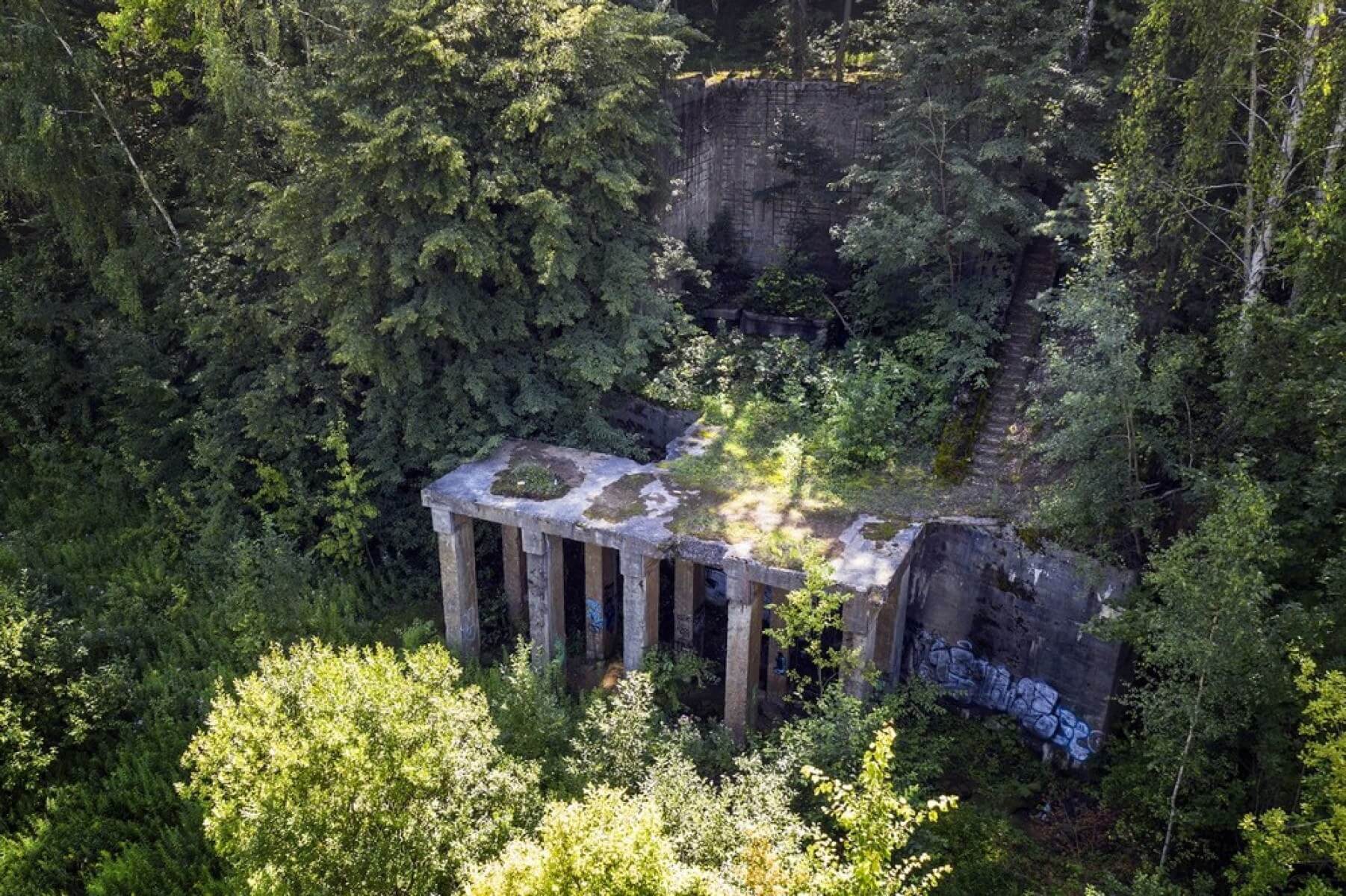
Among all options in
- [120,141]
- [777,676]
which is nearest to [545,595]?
[777,676]

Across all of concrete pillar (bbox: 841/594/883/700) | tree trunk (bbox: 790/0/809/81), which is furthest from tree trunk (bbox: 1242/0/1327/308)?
tree trunk (bbox: 790/0/809/81)

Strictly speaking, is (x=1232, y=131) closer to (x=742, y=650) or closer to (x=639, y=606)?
(x=742, y=650)

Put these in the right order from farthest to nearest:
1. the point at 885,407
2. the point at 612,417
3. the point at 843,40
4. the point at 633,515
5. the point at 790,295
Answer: the point at 843,40, the point at 790,295, the point at 612,417, the point at 885,407, the point at 633,515

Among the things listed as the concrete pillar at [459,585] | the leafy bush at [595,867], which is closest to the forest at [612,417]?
the leafy bush at [595,867]

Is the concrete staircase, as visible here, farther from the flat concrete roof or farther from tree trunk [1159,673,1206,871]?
tree trunk [1159,673,1206,871]

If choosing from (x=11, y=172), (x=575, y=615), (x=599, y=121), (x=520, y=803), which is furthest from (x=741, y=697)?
(x=11, y=172)

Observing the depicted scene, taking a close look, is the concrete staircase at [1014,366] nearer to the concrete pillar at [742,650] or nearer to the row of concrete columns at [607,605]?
the row of concrete columns at [607,605]
